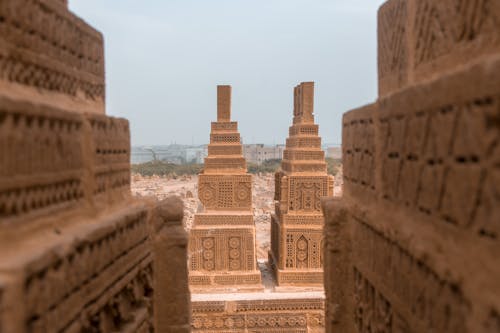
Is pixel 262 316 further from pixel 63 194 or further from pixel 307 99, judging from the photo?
pixel 63 194

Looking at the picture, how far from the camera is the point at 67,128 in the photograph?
1.49 m

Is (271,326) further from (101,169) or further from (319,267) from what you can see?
(101,169)

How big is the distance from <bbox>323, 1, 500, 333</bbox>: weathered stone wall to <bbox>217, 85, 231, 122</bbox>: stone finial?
26.2 feet

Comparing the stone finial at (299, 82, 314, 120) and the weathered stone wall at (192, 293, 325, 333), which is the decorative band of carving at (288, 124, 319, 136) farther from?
the weathered stone wall at (192, 293, 325, 333)

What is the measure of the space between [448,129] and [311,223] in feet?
27.0

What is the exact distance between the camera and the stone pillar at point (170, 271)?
230 cm

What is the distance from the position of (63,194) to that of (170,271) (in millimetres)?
1003

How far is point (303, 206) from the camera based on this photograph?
9.33 m

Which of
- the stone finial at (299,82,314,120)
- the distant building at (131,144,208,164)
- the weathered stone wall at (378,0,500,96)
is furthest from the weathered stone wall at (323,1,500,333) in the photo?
the distant building at (131,144,208,164)

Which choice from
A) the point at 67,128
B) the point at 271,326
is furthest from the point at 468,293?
the point at 271,326

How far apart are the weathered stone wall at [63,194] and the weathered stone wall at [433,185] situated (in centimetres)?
98

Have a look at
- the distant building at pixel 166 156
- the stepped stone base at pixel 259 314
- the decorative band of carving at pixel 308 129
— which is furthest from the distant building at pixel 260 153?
the stepped stone base at pixel 259 314

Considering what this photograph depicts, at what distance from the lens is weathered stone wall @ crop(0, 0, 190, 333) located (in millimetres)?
1117

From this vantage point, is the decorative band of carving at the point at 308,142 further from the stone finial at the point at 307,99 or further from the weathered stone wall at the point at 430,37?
the weathered stone wall at the point at 430,37
